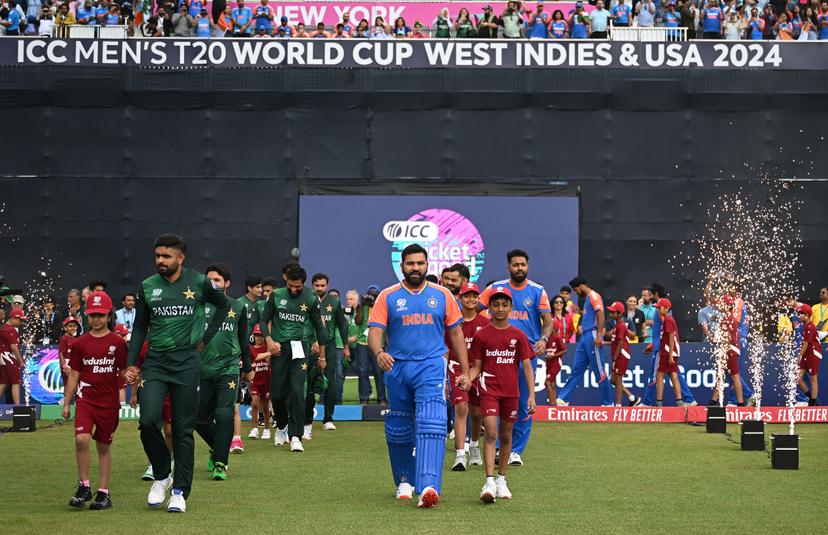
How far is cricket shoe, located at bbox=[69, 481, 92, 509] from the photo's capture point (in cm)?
955

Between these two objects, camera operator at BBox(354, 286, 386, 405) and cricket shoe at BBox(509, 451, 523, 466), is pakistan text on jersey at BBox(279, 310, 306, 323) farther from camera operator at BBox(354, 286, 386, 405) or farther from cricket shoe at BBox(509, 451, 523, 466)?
camera operator at BBox(354, 286, 386, 405)

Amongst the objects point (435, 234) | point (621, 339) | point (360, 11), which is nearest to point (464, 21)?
point (360, 11)

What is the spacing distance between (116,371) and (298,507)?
1774mm

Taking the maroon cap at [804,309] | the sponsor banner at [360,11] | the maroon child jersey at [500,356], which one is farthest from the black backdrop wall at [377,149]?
the maroon child jersey at [500,356]

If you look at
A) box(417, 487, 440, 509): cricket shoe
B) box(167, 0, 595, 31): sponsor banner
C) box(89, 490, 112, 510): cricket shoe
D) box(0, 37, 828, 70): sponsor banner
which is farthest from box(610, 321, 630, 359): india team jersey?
box(167, 0, 595, 31): sponsor banner

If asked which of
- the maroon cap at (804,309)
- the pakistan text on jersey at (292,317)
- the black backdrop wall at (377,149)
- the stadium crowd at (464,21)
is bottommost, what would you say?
the pakistan text on jersey at (292,317)

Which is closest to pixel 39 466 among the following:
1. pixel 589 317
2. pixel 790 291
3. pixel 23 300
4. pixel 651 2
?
pixel 589 317

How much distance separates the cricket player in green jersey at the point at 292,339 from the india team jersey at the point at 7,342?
255 inches

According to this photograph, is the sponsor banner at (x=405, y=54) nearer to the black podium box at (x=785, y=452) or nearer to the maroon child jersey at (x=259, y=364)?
the maroon child jersey at (x=259, y=364)

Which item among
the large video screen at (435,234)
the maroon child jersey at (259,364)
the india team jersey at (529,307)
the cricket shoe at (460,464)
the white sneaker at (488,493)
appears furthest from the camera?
the large video screen at (435,234)

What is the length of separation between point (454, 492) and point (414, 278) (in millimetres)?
2120

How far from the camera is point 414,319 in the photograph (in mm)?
9789

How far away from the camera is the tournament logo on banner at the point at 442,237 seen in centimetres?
2530

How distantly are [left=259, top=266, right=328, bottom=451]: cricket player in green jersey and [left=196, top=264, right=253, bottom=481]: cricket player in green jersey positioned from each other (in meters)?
2.33
